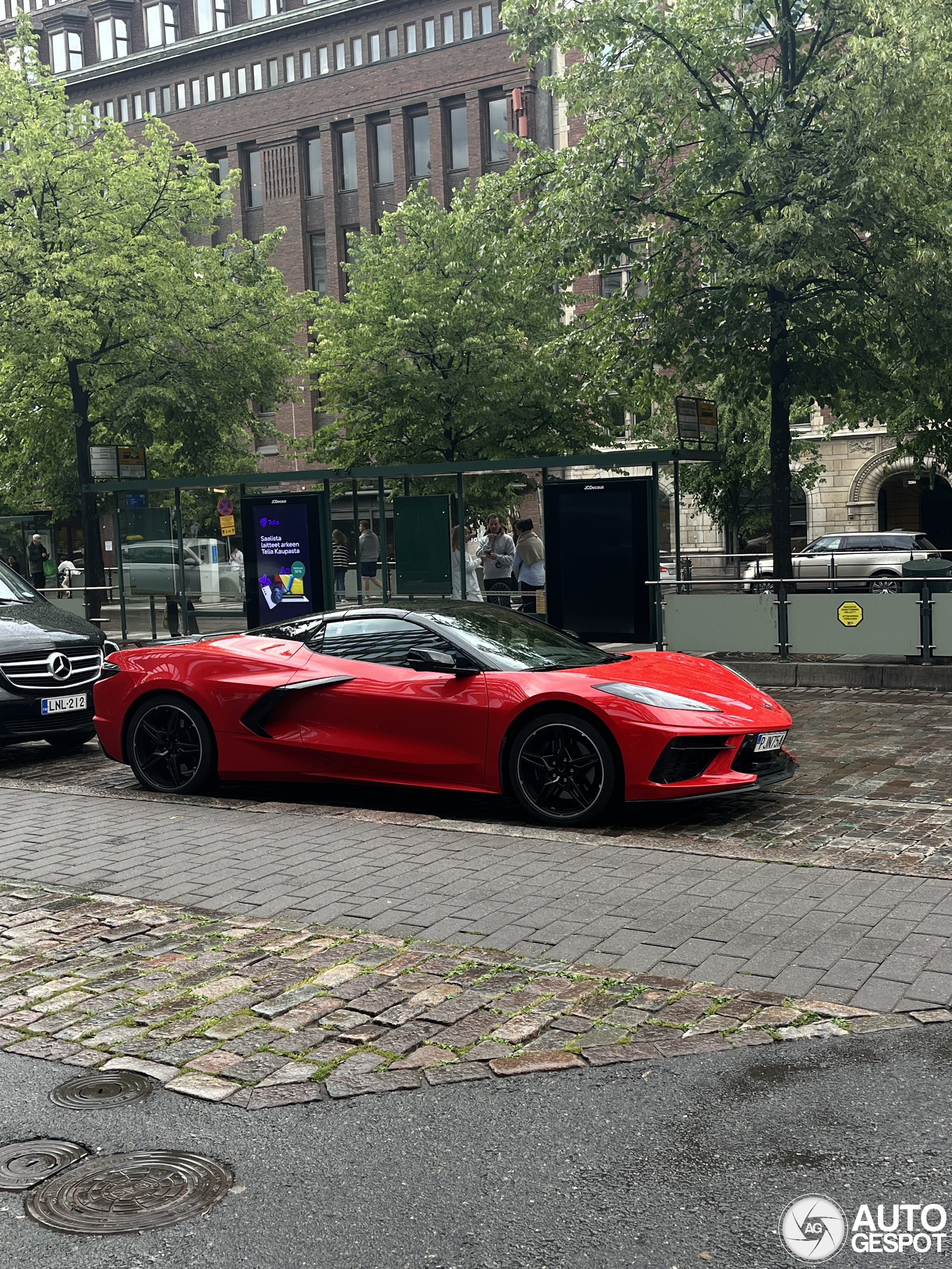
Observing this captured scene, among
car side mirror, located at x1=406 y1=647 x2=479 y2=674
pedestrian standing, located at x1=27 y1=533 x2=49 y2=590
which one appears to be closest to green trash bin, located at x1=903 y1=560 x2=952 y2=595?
car side mirror, located at x1=406 y1=647 x2=479 y2=674

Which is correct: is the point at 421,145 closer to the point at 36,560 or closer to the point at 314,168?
the point at 314,168

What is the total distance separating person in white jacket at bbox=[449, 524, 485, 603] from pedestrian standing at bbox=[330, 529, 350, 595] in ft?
5.71

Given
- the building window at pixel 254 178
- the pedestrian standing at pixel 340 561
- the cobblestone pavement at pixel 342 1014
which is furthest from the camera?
the building window at pixel 254 178

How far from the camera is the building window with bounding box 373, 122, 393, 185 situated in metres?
49.1

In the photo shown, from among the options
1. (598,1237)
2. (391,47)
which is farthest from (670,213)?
(391,47)

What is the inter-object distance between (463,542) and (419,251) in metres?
15.4

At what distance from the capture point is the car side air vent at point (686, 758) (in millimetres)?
7523

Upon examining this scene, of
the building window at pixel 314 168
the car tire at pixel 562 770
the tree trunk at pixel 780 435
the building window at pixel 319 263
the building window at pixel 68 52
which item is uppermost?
the building window at pixel 68 52

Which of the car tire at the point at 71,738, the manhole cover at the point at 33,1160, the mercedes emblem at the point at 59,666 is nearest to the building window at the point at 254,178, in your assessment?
the car tire at the point at 71,738

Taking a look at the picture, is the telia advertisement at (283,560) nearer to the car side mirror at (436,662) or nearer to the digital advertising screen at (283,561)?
the digital advertising screen at (283,561)

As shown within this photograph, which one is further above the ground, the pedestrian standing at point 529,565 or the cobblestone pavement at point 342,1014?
the pedestrian standing at point 529,565

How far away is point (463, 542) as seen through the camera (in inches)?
647

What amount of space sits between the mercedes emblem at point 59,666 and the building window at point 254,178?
144ft

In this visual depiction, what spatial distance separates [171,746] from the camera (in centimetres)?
921
